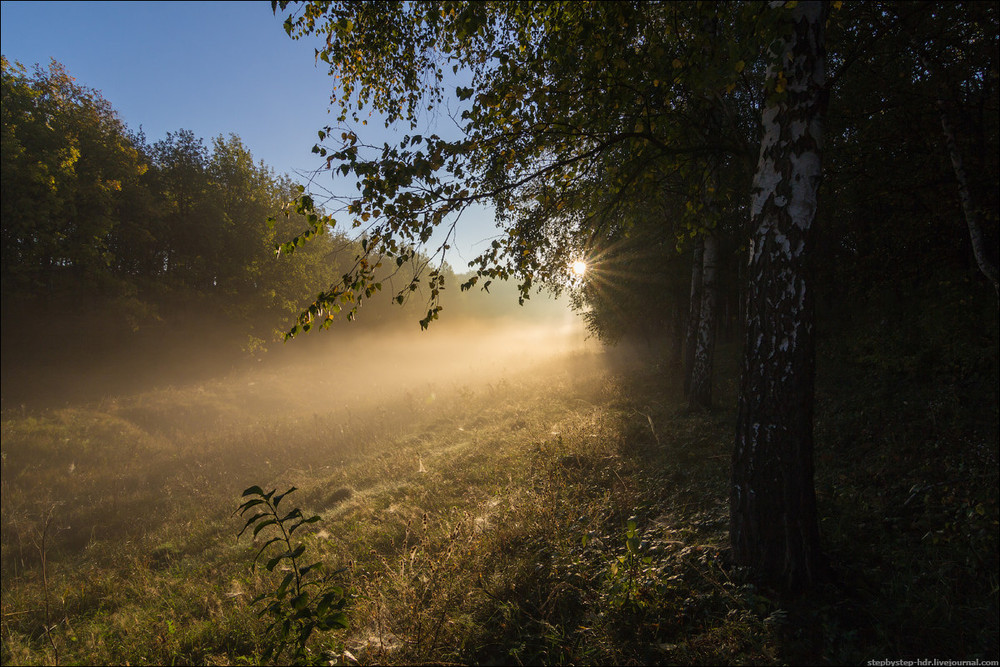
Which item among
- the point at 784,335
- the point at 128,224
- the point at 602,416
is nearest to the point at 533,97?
the point at 784,335

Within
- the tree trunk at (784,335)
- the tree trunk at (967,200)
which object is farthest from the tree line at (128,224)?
the tree trunk at (967,200)

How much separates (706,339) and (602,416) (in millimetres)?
3388

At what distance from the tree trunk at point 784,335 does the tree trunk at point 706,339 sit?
6.97m

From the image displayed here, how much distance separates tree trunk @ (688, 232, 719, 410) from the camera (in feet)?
33.2

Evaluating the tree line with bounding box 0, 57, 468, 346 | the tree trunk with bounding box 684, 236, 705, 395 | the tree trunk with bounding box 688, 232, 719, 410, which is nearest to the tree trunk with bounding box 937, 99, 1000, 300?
the tree trunk with bounding box 688, 232, 719, 410

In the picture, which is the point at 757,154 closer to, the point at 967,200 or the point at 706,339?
the point at 967,200

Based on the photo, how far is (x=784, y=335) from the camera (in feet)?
11.2

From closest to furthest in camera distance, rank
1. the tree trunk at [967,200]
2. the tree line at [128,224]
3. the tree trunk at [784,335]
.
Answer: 1. the tree trunk at [784,335]
2. the tree trunk at [967,200]
3. the tree line at [128,224]

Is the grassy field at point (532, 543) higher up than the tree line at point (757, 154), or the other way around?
the tree line at point (757, 154)

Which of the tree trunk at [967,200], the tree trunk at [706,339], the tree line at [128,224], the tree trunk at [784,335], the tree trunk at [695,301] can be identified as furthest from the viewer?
the tree line at [128,224]

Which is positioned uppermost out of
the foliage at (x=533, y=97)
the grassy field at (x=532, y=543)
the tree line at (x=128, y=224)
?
the tree line at (x=128, y=224)

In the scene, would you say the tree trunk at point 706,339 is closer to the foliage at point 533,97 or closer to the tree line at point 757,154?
the tree line at point 757,154

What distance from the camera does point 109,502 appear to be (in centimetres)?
971

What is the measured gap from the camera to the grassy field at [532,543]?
3266 mm
